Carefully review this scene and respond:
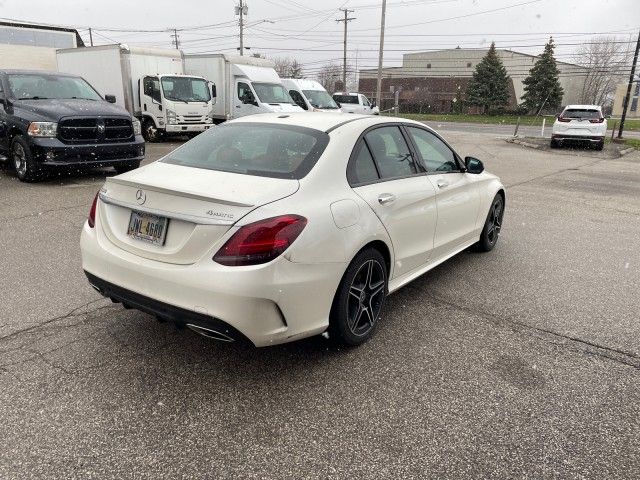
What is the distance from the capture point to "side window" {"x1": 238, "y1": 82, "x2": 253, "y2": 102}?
17.7 meters

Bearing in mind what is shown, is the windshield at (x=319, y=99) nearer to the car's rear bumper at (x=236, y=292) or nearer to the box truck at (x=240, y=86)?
the box truck at (x=240, y=86)

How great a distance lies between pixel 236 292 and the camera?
2.66 meters

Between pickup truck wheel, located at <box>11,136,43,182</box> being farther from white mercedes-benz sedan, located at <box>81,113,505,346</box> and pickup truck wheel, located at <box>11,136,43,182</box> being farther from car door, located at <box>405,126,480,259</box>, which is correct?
car door, located at <box>405,126,480,259</box>

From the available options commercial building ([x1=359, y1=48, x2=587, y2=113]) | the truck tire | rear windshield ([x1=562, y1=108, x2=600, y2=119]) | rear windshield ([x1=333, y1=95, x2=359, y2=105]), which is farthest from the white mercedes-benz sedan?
commercial building ([x1=359, y1=48, x2=587, y2=113])

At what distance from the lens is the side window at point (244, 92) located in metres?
17.7

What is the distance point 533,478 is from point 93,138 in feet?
28.6

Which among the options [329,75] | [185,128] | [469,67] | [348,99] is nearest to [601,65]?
[469,67]

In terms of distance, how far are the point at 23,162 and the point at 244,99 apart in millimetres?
9827

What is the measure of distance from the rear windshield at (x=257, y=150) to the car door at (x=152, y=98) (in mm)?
13731

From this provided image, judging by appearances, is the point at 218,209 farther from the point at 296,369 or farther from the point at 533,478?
the point at 533,478

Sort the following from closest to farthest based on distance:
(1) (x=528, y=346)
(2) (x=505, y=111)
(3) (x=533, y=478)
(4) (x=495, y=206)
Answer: (3) (x=533, y=478) < (1) (x=528, y=346) < (4) (x=495, y=206) < (2) (x=505, y=111)

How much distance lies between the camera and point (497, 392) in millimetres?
3020

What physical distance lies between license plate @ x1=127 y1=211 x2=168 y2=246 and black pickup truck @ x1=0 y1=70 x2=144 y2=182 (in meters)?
6.42

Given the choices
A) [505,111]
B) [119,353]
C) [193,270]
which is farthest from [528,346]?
[505,111]
